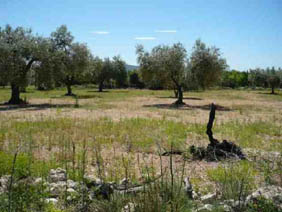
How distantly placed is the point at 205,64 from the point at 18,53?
20498 millimetres

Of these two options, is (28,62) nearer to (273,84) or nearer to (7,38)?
(7,38)

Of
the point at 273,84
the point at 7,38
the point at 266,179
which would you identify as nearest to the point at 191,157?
the point at 266,179

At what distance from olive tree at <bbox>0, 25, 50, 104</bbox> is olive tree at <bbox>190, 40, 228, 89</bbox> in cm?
1699

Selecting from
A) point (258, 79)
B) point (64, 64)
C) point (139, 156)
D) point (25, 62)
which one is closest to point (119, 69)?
point (64, 64)

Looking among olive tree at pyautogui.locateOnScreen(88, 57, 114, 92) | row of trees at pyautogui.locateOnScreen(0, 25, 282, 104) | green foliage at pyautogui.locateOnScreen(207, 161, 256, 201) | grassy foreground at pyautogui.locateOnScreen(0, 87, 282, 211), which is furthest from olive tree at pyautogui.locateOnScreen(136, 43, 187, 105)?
olive tree at pyautogui.locateOnScreen(88, 57, 114, 92)

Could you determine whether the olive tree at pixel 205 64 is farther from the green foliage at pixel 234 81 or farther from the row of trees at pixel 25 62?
the green foliage at pixel 234 81

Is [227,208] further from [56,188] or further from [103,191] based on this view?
[56,188]

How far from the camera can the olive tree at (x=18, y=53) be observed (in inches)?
933

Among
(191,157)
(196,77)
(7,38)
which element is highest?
(7,38)

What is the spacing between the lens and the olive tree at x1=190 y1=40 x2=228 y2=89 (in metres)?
28.8

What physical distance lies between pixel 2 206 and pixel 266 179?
569cm

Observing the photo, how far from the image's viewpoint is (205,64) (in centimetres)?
2886

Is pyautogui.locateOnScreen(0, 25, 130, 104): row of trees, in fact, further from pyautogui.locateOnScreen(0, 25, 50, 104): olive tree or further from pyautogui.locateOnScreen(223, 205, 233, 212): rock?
pyautogui.locateOnScreen(223, 205, 233, 212): rock

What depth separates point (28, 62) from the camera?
25750mm
